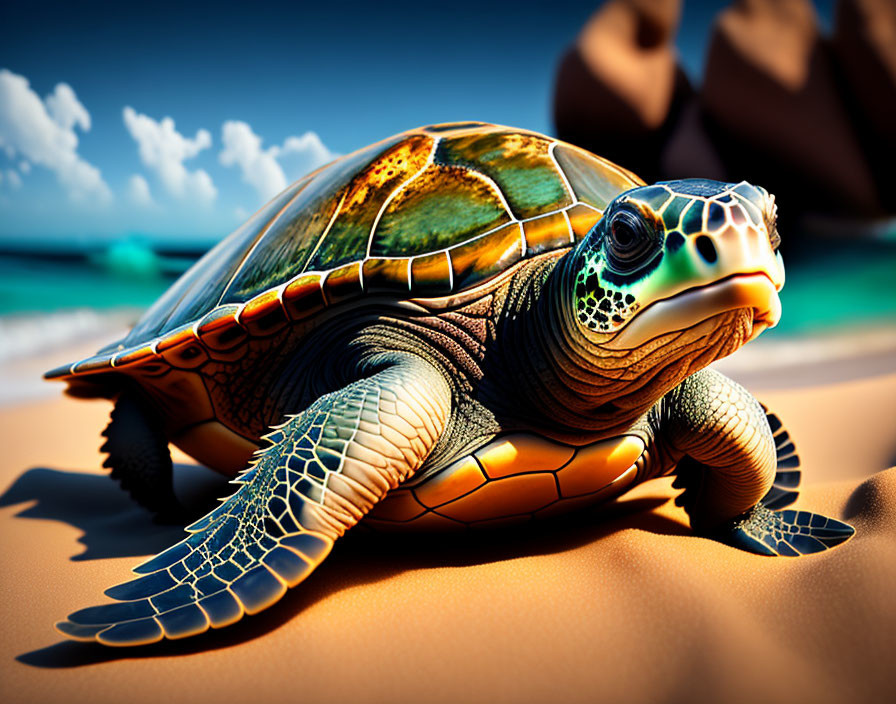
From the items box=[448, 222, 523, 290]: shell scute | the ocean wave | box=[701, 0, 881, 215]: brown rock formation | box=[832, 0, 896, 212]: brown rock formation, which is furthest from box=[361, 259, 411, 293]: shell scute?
box=[832, 0, 896, 212]: brown rock formation

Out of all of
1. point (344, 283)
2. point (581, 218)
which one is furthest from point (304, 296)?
point (581, 218)

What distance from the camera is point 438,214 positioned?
1.65 meters

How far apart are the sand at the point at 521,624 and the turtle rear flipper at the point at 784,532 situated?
0.07m

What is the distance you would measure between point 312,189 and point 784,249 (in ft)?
58.9

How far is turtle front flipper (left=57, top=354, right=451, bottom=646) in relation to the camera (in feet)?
3.63

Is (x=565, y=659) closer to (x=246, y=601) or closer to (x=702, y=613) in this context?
(x=702, y=613)

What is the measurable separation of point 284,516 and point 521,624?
1.67ft

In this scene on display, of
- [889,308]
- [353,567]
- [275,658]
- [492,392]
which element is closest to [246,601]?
[275,658]

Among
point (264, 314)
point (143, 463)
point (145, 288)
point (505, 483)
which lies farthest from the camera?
point (145, 288)

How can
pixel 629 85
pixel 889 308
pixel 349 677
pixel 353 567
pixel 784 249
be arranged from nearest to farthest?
pixel 349 677
pixel 353 567
pixel 889 308
pixel 629 85
pixel 784 249

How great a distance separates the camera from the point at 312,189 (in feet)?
6.95

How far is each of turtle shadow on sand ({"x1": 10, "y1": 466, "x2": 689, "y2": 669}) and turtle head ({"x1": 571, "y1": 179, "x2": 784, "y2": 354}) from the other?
609 millimetres

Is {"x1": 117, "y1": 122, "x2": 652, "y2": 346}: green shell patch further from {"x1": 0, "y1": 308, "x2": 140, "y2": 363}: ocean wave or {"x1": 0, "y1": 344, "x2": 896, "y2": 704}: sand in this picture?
{"x1": 0, "y1": 308, "x2": 140, "y2": 363}: ocean wave

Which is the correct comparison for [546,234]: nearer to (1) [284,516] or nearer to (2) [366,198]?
(2) [366,198]
